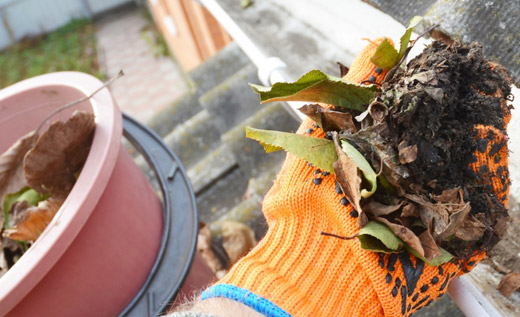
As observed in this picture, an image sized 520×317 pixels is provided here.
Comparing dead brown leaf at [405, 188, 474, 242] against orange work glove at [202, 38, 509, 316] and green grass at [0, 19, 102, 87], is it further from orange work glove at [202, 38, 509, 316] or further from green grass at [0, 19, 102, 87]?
green grass at [0, 19, 102, 87]

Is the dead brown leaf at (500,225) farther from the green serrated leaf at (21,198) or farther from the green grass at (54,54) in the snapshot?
the green grass at (54,54)

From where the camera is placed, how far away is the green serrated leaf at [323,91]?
0.81m

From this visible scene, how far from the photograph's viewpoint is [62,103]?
4.42ft

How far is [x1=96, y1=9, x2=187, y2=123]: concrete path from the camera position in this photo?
5969 mm

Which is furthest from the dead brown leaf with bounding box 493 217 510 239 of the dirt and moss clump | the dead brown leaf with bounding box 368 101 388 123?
the dead brown leaf with bounding box 368 101 388 123

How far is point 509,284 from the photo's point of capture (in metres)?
0.94

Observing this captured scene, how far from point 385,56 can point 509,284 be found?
481 mm

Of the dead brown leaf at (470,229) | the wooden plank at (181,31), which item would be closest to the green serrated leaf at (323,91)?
the dead brown leaf at (470,229)

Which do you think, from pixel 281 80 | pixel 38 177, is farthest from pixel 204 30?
pixel 38 177

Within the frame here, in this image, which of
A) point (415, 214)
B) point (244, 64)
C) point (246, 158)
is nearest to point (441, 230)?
point (415, 214)

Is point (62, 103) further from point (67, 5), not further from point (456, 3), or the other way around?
point (67, 5)

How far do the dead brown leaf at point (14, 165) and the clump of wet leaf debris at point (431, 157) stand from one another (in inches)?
27.3

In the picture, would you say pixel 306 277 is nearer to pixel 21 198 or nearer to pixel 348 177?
pixel 348 177

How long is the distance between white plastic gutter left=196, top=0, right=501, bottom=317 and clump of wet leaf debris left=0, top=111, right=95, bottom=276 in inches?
20.0
